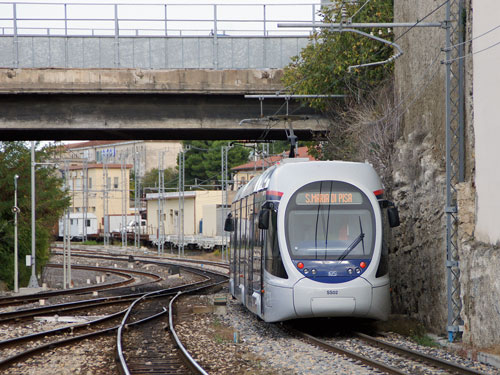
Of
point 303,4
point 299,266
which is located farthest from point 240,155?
point 299,266

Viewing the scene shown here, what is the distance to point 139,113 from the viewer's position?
26594mm

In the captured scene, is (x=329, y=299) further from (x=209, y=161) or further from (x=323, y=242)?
(x=209, y=161)

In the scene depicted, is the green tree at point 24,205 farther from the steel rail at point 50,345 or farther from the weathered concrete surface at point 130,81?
the steel rail at point 50,345

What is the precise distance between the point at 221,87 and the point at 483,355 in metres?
15.5

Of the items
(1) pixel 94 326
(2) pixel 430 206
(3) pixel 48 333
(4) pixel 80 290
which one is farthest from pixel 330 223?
(4) pixel 80 290

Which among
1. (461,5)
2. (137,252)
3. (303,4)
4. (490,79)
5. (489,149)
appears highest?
(303,4)

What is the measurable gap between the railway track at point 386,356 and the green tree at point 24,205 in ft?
85.9

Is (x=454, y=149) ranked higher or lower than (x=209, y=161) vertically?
lower

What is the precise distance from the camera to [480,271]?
13375mm

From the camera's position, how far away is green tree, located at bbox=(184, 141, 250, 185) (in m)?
95.1

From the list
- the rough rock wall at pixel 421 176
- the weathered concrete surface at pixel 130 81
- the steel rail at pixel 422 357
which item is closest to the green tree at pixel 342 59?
the weathered concrete surface at pixel 130 81

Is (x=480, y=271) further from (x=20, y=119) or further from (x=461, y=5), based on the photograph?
(x=20, y=119)

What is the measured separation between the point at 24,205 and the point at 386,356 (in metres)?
29.7

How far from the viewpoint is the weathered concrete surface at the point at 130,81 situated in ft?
83.3
